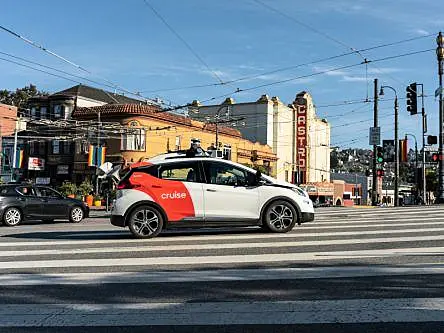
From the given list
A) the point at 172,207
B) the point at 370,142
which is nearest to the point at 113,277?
the point at 172,207

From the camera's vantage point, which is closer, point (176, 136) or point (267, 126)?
point (176, 136)

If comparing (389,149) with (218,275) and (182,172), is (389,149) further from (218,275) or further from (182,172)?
(218,275)

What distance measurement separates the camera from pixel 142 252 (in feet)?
30.9

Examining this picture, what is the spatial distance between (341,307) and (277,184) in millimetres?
6034

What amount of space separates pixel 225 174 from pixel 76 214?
32.6ft

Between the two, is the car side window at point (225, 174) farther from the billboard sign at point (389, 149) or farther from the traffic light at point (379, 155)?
the billboard sign at point (389, 149)

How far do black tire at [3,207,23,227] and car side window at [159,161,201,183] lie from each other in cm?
862

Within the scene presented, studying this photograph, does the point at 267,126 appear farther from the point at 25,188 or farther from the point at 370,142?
the point at 25,188

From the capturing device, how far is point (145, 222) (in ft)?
36.8

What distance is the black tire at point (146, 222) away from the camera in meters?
11.2

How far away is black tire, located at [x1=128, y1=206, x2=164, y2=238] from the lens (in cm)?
1119

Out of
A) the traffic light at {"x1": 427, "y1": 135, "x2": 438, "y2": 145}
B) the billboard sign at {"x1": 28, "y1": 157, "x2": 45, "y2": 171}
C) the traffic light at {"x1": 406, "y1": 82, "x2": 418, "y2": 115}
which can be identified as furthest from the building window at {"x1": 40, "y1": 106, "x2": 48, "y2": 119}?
the traffic light at {"x1": 427, "y1": 135, "x2": 438, "y2": 145}

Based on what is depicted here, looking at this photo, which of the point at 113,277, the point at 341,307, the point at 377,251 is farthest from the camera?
the point at 377,251

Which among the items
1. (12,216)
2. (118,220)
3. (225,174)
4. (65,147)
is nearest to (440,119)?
(225,174)
